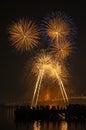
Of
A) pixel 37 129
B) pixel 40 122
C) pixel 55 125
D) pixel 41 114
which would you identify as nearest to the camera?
pixel 37 129

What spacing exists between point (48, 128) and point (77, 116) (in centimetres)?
995

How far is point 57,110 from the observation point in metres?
65.0

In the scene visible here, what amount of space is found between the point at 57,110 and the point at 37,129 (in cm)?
1180

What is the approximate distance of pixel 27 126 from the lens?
2266 inches

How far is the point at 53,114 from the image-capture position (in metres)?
64.5

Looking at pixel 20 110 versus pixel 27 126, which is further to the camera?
pixel 20 110

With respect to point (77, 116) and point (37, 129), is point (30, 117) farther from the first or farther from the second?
point (37, 129)

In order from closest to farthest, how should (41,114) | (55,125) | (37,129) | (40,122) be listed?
1. (37,129)
2. (55,125)
3. (40,122)
4. (41,114)

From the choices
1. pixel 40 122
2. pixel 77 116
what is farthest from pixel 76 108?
pixel 40 122

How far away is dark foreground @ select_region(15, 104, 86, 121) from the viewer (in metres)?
63.3

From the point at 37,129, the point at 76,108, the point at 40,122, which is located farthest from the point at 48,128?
the point at 76,108

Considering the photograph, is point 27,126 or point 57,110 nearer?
point 27,126

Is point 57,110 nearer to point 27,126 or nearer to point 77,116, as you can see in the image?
point 77,116

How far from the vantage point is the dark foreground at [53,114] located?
63.3 metres
